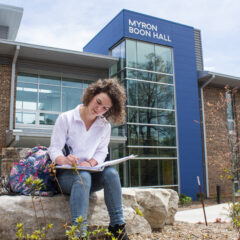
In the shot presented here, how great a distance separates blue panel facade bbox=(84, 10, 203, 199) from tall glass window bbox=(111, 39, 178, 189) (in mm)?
336

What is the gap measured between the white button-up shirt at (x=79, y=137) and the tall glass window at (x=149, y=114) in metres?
10.2

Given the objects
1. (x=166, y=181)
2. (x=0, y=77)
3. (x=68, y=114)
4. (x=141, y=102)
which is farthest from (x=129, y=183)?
(x=68, y=114)

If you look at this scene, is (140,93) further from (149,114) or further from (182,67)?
(182,67)

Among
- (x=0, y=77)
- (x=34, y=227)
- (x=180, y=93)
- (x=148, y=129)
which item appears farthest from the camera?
(x=180, y=93)

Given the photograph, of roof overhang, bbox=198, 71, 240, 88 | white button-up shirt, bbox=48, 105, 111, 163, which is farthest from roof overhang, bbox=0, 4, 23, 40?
white button-up shirt, bbox=48, 105, 111, 163

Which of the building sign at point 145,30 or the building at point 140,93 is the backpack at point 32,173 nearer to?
the building at point 140,93

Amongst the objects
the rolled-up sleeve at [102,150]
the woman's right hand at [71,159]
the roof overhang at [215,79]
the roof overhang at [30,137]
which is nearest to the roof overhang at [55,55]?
the roof overhang at [30,137]

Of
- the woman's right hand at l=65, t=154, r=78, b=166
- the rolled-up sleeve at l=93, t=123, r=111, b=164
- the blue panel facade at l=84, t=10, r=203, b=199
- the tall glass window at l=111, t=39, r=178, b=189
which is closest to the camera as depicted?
the woman's right hand at l=65, t=154, r=78, b=166

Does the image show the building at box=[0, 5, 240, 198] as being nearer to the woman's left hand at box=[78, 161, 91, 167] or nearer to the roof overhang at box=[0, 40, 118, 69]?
the roof overhang at box=[0, 40, 118, 69]

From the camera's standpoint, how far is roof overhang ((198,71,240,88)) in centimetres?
1509

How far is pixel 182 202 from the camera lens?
12.5 meters

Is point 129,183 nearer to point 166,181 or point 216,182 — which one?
point 166,181

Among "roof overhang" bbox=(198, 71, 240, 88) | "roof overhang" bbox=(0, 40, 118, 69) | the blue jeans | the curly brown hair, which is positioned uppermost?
"roof overhang" bbox=(0, 40, 118, 69)

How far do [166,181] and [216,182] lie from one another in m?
3.08
